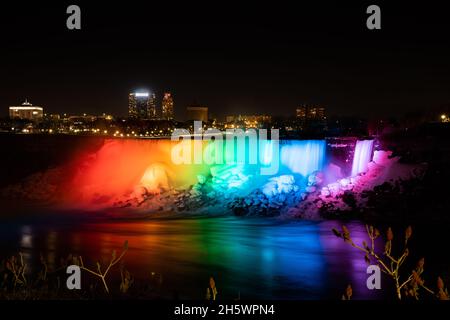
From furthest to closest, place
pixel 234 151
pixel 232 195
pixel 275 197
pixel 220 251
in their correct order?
pixel 234 151
pixel 232 195
pixel 275 197
pixel 220 251

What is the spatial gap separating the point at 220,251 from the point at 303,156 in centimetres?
1234

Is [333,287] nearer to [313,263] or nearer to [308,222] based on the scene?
[313,263]

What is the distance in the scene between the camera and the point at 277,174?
30.5 meters

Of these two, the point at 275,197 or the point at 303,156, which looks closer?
the point at 275,197

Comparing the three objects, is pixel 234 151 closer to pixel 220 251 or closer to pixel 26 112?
pixel 220 251

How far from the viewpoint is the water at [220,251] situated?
14.9 m

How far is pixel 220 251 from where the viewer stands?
19.2 metres

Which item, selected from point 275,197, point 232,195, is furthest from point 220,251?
point 232,195

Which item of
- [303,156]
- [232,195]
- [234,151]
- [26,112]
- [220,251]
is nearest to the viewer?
[220,251]

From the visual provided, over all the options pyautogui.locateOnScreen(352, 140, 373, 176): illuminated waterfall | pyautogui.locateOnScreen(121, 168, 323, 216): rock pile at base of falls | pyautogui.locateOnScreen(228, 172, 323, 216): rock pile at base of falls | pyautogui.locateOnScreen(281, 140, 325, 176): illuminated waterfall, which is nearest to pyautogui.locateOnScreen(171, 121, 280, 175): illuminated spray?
pyautogui.locateOnScreen(281, 140, 325, 176): illuminated waterfall

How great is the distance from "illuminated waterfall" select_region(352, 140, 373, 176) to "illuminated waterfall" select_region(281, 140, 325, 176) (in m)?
1.66

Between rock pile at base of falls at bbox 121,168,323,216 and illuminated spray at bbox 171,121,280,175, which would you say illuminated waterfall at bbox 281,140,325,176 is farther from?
rock pile at base of falls at bbox 121,168,323,216

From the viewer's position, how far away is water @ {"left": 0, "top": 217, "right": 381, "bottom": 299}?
14938 mm
